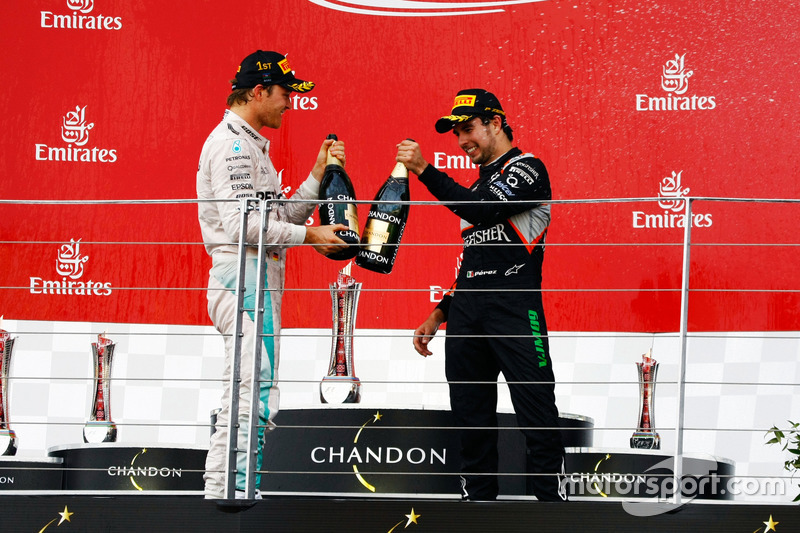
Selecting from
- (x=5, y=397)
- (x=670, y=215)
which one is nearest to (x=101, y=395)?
(x=5, y=397)

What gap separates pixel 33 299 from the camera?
12.9 ft

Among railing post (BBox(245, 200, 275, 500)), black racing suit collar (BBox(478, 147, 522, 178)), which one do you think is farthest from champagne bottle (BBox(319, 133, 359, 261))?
black racing suit collar (BBox(478, 147, 522, 178))

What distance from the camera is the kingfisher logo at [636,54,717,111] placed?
3840mm

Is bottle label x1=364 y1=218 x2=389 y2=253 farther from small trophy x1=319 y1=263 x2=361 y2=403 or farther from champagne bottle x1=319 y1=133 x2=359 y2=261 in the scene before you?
small trophy x1=319 y1=263 x2=361 y2=403

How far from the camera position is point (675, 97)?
3.84 meters

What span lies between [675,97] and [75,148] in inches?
82.2

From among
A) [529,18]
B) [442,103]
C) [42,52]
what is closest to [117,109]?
[42,52]

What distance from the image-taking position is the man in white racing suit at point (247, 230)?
2.49 meters

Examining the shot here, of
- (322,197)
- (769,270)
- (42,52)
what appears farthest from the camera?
(42,52)

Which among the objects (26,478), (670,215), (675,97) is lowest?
(26,478)

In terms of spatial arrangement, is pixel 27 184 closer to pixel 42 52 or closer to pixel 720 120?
pixel 42 52

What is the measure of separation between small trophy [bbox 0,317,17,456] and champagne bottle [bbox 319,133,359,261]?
1.12 metres

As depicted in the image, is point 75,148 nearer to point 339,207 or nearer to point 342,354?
point 342,354

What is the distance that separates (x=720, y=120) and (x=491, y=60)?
80 centimetres
